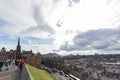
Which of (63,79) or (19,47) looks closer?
(63,79)

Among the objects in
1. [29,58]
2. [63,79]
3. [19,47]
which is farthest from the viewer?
[19,47]

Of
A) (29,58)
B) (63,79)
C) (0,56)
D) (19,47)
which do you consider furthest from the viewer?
(19,47)

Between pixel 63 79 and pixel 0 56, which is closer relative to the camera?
pixel 63 79

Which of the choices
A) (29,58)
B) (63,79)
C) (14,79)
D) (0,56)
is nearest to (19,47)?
(29,58)

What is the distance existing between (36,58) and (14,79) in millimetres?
60722

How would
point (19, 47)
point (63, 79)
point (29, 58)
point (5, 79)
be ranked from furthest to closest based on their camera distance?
1. point (19, 47)
2. point (29, 58)
3. point (63, 79)
4. point (5, 79)

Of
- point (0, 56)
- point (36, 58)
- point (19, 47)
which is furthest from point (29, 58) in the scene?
point (19, 47)

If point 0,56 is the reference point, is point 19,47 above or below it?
above

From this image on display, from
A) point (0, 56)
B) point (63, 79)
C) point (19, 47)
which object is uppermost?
point (19, 47)

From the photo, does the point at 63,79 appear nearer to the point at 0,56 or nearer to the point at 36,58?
the point at 0,56

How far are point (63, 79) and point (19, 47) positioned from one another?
280 feet

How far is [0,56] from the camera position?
2238 inches

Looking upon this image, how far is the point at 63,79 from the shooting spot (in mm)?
50906

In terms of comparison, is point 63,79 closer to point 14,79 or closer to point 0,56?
point 0,56
